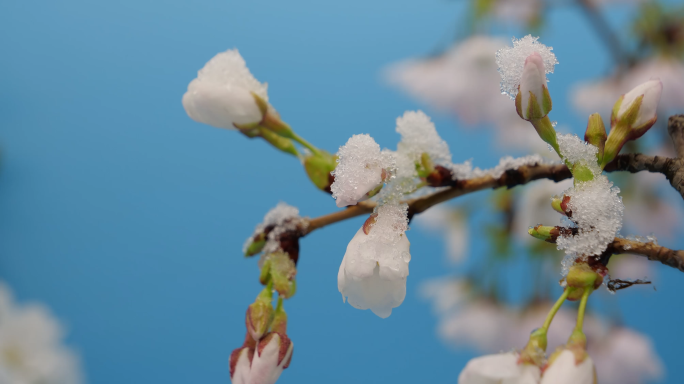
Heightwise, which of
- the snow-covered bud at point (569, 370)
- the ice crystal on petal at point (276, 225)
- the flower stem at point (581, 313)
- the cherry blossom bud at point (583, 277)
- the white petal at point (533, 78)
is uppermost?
the ice crystal on petal at point (276, 225)

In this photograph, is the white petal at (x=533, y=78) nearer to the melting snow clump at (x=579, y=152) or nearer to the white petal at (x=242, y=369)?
the melting snow clump at (x=579, y=152)

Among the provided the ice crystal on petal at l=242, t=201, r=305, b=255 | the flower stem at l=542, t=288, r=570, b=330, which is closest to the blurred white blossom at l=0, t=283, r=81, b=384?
the ice crystal on petal at l=242, t=201, r=305, b=255

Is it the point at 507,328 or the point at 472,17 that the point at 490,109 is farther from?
the point at 507,328

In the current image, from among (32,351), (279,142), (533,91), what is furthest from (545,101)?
(32,351)

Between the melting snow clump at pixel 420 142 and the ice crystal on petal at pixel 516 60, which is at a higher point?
the melting snow clump at pixel 420 142

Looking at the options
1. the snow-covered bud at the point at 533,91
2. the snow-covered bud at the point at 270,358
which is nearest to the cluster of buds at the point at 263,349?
the snow-covered bud at the point at 270,358

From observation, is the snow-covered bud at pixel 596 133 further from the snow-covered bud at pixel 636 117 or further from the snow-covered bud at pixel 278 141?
the snow-covered bud at pixel 278 141

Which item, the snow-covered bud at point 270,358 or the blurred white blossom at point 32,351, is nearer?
the snow-covered bud at point 270,358
